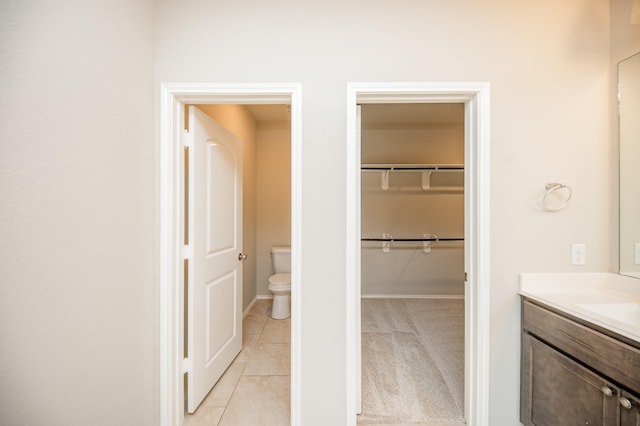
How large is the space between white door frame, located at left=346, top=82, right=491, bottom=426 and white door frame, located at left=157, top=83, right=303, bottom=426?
284 millimetres

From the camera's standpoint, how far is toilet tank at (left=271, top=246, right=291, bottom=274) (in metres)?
3.50

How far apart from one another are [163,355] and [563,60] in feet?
9.03

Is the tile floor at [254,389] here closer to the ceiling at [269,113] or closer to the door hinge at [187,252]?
the door hinge at [187,252]

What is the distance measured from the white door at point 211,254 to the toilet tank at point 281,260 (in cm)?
127

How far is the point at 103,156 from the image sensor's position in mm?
Answer: 1087

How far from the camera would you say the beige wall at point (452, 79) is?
140cm

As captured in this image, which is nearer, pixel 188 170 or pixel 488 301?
pixel 488 301

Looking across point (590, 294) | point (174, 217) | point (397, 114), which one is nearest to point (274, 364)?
point (174, 217)

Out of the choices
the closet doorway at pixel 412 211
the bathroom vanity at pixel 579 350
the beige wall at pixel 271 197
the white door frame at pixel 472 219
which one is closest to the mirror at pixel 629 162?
the bathroom vanity at pixel 579 350

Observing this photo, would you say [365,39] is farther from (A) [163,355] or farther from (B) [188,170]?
(A) [163,355]

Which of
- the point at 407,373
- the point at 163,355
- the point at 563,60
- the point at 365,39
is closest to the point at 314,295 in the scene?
the point at 163,355

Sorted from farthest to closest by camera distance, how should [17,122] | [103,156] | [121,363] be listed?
[121,363]
[103,156]
[17,122]

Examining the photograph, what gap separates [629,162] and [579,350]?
1.04 meters

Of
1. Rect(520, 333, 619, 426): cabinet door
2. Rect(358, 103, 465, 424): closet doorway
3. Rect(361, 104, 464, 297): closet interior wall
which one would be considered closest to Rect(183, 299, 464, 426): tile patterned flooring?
Rect(358, 103, 465, 424): closet doorway
